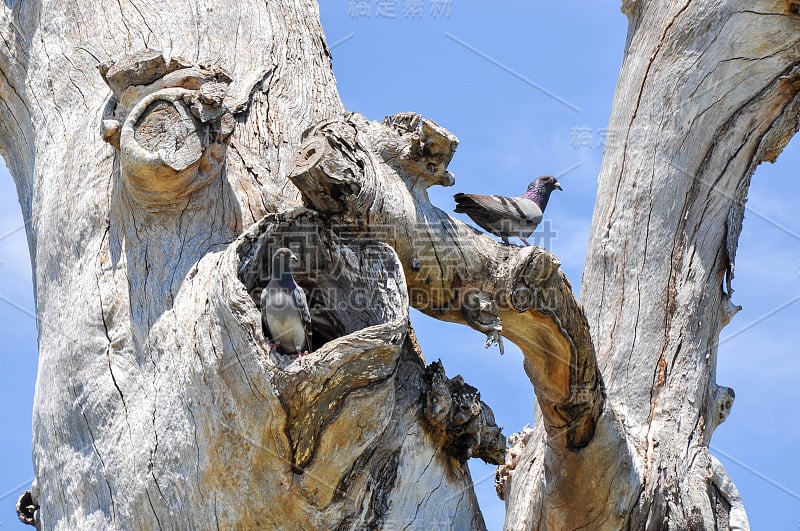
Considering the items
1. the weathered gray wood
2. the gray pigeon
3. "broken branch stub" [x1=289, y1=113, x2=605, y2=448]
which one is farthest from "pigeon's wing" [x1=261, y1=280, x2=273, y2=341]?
Result: the weathered gray wood

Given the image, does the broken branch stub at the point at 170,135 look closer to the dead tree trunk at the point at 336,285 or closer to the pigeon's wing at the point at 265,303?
the dead tree trunk at the point at 336,285

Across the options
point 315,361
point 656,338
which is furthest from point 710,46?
point 315,361

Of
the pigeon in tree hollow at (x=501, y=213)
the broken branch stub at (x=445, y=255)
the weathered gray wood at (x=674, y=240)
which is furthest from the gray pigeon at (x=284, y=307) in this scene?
the pigeon in tree hollow at (x=501, y=213)

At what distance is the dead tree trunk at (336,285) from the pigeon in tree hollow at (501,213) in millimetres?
788

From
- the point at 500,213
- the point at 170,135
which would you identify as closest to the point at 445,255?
the point at 500,213

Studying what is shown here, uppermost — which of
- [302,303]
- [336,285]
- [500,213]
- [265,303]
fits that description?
[500,213]

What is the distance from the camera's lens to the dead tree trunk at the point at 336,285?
3.19 m

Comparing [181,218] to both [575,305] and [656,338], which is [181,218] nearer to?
[575,305]

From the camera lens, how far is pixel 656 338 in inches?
151

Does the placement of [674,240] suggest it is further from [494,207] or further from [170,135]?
[170,135]

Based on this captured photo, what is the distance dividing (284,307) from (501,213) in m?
1.75

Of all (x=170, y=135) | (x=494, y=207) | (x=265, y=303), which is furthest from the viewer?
(x=494, y=207)

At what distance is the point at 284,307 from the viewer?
344 cm

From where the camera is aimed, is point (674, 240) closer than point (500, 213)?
Yes
